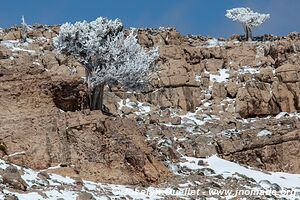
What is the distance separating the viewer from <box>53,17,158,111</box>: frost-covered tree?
21188 mm

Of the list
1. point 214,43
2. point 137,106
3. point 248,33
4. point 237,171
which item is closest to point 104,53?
point 237,171

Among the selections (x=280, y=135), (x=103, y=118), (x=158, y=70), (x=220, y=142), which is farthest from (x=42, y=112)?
(x=158, y=70)

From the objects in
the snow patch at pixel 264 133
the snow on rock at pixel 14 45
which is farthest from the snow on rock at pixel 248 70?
the snow patch at pixel 264 133

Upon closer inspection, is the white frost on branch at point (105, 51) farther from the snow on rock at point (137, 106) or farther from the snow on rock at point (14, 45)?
the snow on rock at point (14, 45)

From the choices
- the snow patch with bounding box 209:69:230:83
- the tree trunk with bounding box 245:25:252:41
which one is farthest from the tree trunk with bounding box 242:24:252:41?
the snow patch with bounding box 209:69:230:83

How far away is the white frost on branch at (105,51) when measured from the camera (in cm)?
2162

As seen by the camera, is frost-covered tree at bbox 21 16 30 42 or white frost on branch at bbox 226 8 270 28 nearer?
frost-covered tree at bbox 21 16 30 42

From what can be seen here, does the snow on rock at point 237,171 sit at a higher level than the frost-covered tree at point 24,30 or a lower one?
lower

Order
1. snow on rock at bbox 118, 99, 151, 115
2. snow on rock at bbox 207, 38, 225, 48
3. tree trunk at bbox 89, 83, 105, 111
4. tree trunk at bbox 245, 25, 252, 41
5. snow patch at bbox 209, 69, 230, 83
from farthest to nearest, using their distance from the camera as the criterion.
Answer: tree trunk at bbox 245, 25, 252, 41 → snow on rock at bbox 207, 38, 225, 48 → snow patch at bbox 209, 69, 230, 83 → snow on rock at bbox 118, 99, 151, 115 → tree trunk at bbox 89, 83, 105, 111

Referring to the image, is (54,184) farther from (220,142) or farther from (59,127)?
(220,142)

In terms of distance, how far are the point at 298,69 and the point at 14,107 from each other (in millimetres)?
26749

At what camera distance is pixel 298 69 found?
1500 inches

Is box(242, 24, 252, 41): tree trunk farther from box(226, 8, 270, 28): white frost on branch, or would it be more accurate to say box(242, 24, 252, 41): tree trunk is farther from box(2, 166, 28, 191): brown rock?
box(2, 166, 28, 191): brown rock

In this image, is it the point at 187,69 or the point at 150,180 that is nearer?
the point at 150,180
